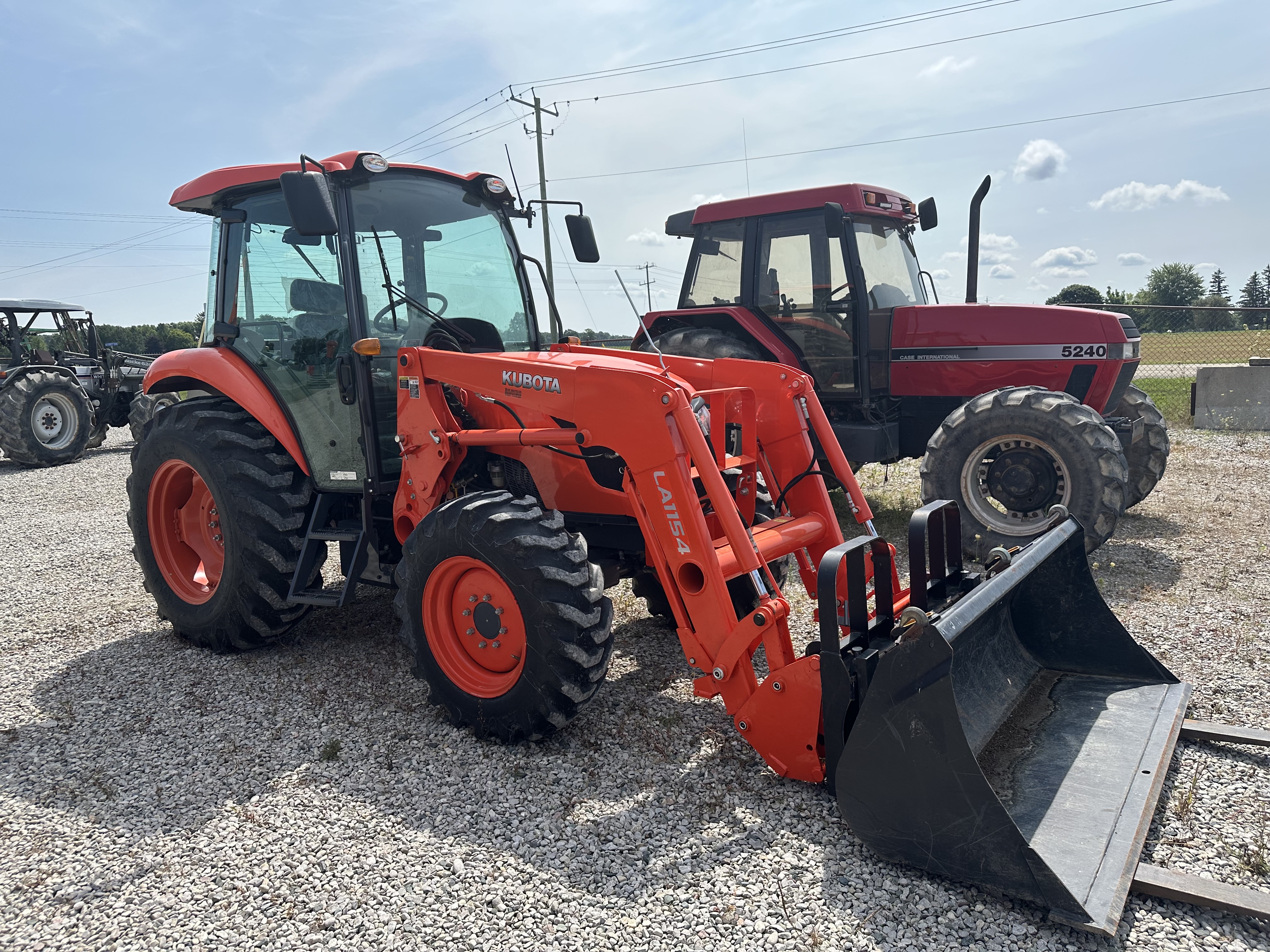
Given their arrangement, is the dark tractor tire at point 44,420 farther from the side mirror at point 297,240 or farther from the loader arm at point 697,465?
the loader arm at point 697,465

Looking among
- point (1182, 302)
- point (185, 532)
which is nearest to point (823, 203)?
point (185, 532)

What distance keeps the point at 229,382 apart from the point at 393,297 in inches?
44.1

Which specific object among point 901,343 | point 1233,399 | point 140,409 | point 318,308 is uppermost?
point 318,308

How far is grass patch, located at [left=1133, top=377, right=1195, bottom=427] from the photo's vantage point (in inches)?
518

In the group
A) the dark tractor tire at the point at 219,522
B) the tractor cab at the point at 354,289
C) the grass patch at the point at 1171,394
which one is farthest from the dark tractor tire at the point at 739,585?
the grass patch at the point at 1171,394

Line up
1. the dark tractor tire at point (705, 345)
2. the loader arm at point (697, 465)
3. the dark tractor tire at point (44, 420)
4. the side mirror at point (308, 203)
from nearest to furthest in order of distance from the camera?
1. the loader arm at point (697, 465)
2. the side mirror at point (308, 203)
3. the dark tractor tire at point (705, 345)
4. the dark tractor tire at point (44, 420)

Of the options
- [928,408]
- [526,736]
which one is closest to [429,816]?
[526,736]

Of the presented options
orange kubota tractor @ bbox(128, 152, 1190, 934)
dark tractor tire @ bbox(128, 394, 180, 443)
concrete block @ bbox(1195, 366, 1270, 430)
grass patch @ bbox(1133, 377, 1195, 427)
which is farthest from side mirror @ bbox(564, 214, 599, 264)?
concrete block @ bbox(1195, 366, 1270, 430)

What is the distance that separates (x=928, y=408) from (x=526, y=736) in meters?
4.99

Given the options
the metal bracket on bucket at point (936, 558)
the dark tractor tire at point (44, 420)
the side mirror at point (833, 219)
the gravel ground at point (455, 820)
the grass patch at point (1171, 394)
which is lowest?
the gravel ground at point (455, 820)

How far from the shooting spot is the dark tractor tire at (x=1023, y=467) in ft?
18.8

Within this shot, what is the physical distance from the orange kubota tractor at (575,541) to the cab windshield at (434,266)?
→ 15mm

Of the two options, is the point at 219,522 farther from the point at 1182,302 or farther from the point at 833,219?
the point at 1182,302

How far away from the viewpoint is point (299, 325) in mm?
4594
